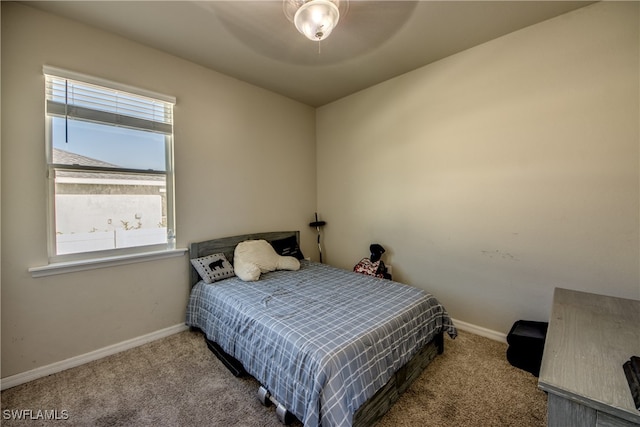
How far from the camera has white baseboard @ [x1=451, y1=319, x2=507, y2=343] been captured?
7.72ft

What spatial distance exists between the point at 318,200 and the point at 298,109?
1.37m

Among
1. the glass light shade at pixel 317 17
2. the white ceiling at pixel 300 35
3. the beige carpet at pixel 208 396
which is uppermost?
the white ceiling at pixel 300 35

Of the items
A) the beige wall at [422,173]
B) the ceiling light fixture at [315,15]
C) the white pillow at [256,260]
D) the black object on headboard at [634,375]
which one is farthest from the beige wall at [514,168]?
the ceiling light fixture at [315,15]

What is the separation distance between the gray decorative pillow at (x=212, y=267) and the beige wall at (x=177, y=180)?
0.20 m

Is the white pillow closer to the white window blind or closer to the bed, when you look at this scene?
the bed

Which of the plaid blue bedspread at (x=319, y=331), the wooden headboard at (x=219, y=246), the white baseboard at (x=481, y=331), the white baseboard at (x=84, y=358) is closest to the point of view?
the plaid blue bedspread at (x=319, y=331)

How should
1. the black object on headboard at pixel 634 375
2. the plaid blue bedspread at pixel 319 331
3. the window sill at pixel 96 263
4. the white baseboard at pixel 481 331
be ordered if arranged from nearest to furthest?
the black object on headboard at pixel 634 375, the plaid blue bedspread at pixel 319 331, the window sill at pixel 96 263, the white baseboard at pixel 481 331

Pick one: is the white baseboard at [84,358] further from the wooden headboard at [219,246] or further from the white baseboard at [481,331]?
the white baseboard at [481,331]

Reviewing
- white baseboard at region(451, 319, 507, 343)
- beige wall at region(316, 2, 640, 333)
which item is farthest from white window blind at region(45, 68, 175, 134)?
white baseboard at region(451, 319, 507, 343)

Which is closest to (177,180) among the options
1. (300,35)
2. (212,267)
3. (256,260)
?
(212,267)

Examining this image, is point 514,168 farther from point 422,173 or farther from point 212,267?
point 212,267

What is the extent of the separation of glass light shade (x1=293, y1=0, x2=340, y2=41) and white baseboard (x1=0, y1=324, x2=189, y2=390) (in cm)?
286

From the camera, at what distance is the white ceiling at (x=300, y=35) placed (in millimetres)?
1877

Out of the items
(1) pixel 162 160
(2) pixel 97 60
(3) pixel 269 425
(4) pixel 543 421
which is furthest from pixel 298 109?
(4) pixel 543 421
